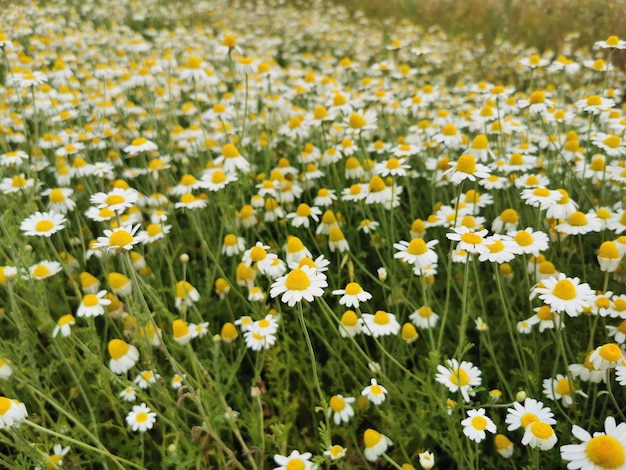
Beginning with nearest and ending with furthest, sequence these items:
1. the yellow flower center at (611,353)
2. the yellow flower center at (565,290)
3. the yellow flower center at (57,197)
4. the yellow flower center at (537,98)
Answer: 1. the yellow flower center at (611,353)
2. the yellow flower center at (565,290)
3. the yellow flower center at (537,98)
4. the yellow flower center at (57,197)

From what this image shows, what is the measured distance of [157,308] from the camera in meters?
→ 2.85

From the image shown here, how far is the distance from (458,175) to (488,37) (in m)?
8.33

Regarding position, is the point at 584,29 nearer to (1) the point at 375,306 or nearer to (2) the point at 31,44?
(1) the point at 375,306

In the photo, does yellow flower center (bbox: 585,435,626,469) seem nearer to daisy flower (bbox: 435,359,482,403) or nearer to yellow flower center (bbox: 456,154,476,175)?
daisy flower (bbox: 435,359,482,403)

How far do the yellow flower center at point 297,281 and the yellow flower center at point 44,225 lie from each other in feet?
4.91

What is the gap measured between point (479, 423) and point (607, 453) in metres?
0.47

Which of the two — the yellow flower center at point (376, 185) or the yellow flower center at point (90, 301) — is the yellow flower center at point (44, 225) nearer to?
the yellow flower center at point (90, 301)

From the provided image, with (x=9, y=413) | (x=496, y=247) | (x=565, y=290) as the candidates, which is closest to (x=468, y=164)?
(x=496, y=247)

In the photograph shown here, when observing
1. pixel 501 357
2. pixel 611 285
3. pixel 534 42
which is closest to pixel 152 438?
pixel 501 357

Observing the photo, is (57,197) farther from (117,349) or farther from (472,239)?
(472,239)

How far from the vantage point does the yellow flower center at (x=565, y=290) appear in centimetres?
192

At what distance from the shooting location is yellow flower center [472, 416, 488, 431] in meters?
1.86

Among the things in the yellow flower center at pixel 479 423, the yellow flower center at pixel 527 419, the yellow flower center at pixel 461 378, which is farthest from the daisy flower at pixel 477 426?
the yellow flower center at pixel 461 378

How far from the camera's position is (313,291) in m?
1.72
